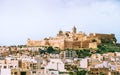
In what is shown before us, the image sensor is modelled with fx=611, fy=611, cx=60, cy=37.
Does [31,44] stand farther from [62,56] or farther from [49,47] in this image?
[62,56]

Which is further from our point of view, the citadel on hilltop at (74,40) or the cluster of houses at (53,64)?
the citadel on hilltop at (74,40)

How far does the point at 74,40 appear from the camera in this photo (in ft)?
330

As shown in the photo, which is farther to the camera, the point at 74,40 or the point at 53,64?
the point at 74,40

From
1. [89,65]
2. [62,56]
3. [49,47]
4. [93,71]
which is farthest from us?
[49,47]

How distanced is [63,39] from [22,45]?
7670mm

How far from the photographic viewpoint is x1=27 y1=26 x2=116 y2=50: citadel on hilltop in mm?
96812

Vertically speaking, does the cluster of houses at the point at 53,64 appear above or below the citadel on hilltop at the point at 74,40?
below

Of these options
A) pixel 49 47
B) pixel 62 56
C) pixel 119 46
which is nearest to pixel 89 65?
pixel 62 56

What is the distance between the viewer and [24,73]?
36906 mm

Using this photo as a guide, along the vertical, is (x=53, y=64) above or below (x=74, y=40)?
below

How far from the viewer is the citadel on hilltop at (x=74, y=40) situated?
9681cm

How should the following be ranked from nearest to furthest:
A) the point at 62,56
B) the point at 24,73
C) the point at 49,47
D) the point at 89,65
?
1. the point at 24,73
2. the point at 89,65
3. the point at 62,56
4. the point at 49,47

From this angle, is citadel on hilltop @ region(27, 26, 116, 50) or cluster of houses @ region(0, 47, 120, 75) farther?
citadel on hilltop @ region(27, 26, 116, 50)

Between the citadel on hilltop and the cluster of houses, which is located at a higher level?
the citadel on hilltop
